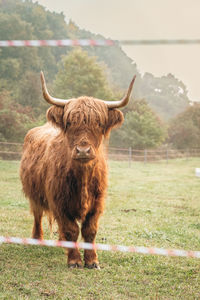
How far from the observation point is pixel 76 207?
343 centimetres

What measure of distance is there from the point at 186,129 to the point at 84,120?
1160 inches

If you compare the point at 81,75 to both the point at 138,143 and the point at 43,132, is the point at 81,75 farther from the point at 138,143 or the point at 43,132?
the point at 43,132

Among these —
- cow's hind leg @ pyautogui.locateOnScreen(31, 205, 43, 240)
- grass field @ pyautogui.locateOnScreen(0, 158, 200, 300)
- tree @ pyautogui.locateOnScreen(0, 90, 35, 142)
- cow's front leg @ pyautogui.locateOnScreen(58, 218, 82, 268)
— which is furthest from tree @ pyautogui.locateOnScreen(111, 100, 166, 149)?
cow's front leg @ pyautogui.locateOnScreen(58, 218, 82, 268)

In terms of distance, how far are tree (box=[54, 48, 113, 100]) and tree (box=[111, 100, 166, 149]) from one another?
2.56 meters

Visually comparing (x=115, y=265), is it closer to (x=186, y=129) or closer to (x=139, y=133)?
→ (x=139, y=133)

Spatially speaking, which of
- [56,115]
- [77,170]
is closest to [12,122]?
[56,115]

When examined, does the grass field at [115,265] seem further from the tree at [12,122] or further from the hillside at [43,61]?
the hillside at [43,61]

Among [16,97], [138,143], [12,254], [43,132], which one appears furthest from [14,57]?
[12,254]

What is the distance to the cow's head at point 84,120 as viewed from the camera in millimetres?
2920

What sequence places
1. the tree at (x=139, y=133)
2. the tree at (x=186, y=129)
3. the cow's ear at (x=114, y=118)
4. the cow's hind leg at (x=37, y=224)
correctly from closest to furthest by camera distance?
the cow's ear at (x=114, y=118), the cow's hind leg at (x=37, y=224), the tree at (x=139, y=133), the tree at (x=186, y=129)

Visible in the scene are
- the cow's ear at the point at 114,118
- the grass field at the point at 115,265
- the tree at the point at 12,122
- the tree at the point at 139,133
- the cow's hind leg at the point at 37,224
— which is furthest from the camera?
the tree at the point at 139,133

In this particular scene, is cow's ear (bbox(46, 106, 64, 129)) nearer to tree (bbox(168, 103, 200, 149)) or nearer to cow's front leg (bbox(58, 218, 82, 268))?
cow's front leg (bbox(58, 218, 82, 268))

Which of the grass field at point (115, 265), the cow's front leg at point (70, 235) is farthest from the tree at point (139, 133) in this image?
the cow's front leg at point (70, 235)

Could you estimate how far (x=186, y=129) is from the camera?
31484mm
